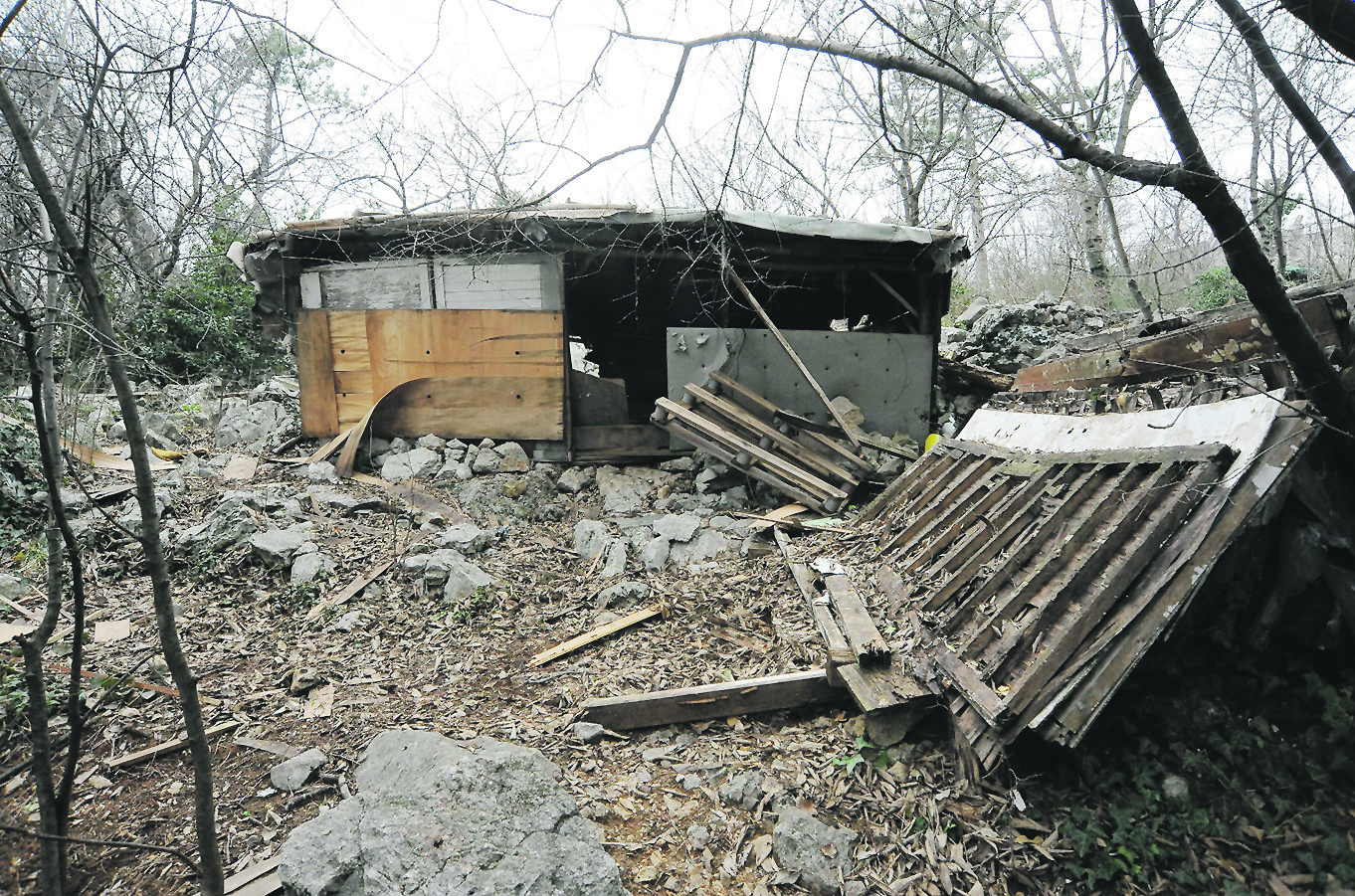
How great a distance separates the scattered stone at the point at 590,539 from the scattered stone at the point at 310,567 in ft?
7.07

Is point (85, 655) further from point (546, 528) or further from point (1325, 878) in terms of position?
point (1325, 878)

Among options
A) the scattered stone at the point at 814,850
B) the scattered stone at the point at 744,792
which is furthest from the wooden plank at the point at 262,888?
the scattered stone at the point at 814,850

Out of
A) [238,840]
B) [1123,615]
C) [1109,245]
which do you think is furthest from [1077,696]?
[1109,245]

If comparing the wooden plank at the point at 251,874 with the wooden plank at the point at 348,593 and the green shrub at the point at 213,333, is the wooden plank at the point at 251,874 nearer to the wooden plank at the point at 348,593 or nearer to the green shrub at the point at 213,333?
the wooden plank at the point at 348,593

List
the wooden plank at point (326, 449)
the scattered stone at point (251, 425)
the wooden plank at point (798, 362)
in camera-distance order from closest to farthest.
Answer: the wooden plank at point (798, 362)
the wooden plank at point (326, 449)
the scattered stone at point (251, 425)

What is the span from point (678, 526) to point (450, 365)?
13.2ft

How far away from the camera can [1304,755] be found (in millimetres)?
2451

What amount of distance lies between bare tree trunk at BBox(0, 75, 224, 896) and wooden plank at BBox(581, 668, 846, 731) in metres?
2.11

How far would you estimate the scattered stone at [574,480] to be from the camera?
25.5 ft

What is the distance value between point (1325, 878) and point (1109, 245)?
15361 mm

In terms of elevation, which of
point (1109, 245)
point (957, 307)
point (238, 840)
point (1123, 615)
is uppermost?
point (1109, 245)

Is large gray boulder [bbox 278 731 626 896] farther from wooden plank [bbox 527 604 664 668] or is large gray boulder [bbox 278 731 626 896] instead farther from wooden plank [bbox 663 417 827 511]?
wooden plank [bbox 663 417 827 511]

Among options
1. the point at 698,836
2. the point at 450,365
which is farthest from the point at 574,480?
the point at 698,836

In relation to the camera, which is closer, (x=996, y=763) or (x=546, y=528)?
(x=996, y=763)
